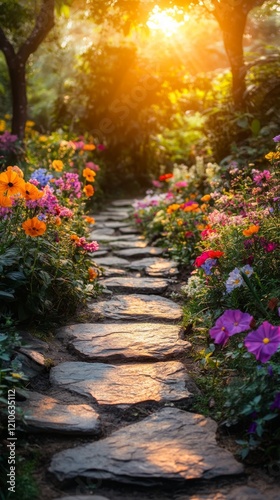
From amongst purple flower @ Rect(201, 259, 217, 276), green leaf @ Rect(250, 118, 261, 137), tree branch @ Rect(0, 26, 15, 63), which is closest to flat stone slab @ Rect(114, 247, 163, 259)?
green leaf @ Rect(250, 118, 261, 137)

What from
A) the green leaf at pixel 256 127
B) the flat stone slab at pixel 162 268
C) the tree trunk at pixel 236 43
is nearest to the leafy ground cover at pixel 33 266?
the flat stone slab at pixel 162 268

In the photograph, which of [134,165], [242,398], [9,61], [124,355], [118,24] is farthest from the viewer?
[134,165]

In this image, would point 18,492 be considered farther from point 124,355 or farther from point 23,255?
point 23,255

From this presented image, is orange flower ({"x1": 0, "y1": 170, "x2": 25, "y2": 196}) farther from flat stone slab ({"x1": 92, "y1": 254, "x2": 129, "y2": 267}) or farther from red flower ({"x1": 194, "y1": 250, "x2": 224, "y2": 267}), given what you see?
flat stone slab ({"x1": 92, "y1": 254, "x2": 129, "y2": 267})

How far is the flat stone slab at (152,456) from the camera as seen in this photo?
1.88 m

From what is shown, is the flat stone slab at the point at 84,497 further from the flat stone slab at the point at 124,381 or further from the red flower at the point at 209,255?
the red flower at the point at 209,255

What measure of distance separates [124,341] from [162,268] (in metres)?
1.83

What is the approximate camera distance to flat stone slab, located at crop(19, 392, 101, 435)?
2.14m

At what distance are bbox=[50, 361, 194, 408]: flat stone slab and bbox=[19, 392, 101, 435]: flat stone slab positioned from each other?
12cm

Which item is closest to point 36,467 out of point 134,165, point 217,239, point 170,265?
point 217,239

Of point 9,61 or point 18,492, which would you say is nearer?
point 18,492

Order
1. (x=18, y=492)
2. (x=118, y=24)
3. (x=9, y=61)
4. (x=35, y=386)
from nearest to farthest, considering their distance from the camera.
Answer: (x=18, y=492), (x=35, y=386), (x=118, y=24), (x=9, y=61)

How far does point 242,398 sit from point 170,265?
2.75 m

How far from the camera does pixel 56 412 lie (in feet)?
7.42
